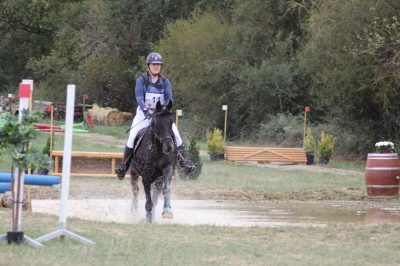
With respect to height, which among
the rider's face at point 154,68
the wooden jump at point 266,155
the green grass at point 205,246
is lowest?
the green grass at point 205,246

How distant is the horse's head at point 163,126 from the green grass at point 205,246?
2049mm

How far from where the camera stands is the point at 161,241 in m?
9.28

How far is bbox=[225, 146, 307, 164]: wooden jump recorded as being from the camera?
2989cm

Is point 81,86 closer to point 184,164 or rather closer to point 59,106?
point 59,106

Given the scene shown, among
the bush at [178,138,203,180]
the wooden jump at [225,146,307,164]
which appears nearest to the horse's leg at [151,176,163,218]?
the bush at [178,138,203,180]

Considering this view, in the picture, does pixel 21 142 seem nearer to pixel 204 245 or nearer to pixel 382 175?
pixel 204 245

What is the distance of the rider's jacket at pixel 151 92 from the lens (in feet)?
43.8

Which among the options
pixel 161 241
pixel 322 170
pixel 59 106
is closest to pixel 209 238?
pixel 161 241

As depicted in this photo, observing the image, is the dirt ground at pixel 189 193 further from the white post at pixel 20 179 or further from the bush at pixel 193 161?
the white post at pixel 20 179

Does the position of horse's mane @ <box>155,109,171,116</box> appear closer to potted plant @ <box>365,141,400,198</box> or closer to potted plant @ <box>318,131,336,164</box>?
potted plant @ <box>365,141,400,198</box>

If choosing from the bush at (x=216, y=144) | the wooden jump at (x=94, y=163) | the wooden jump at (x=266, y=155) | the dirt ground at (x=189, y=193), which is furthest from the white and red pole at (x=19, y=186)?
the bush at (x=216, y=144)

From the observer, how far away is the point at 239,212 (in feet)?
49.4

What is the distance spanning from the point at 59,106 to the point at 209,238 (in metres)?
48.9

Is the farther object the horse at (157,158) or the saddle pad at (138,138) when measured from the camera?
the saddle pad at (138,138)
